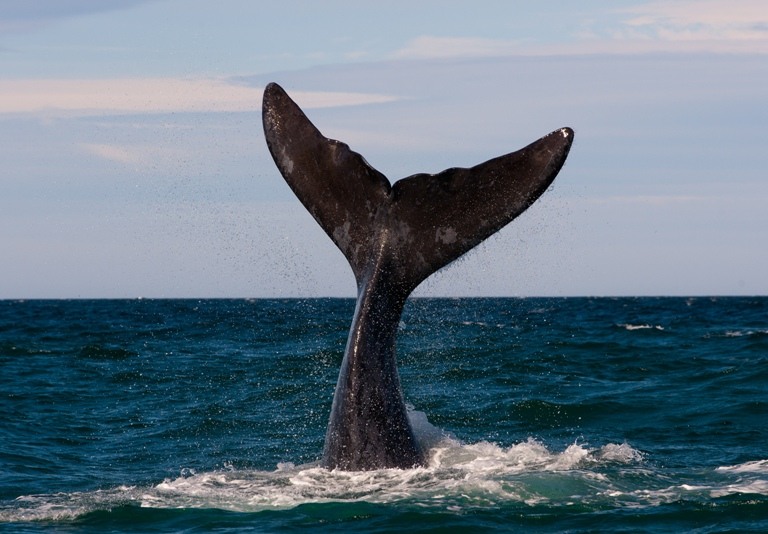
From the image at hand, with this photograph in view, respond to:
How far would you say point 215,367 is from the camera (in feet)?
76.0

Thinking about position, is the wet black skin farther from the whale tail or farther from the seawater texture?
the seawater texture

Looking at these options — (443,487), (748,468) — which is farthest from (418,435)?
(748,468)

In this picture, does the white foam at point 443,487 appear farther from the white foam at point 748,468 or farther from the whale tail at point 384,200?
the whale tail at point 384,200

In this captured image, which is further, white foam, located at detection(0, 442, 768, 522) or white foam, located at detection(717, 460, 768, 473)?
white foam, located at detection(717, 460, 768, 473)

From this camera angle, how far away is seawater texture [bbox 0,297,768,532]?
351 inches

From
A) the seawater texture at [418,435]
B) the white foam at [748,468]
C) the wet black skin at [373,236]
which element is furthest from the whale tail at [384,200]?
the white foam at [748,468]

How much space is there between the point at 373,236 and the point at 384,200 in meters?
0.32

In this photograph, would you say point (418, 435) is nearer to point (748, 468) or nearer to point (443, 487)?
point (443, 487)

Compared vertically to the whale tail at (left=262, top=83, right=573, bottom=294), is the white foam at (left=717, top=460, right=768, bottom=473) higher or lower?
lower

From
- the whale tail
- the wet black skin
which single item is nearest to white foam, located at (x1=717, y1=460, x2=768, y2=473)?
the wet black skin

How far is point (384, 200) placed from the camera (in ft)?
31.1

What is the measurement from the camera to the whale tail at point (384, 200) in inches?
356

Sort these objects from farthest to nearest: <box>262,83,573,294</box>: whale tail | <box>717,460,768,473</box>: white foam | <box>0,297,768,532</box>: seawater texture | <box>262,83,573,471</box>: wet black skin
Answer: <box>717,460,768,473</box>: white foam
<box>262,83,573,471</box>: wet black skin
<box>262,83,573,294</box>: whale tail
<box>0,297,768,532</box>: seawater texture

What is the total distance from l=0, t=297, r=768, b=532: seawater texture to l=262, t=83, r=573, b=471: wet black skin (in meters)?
0.43
